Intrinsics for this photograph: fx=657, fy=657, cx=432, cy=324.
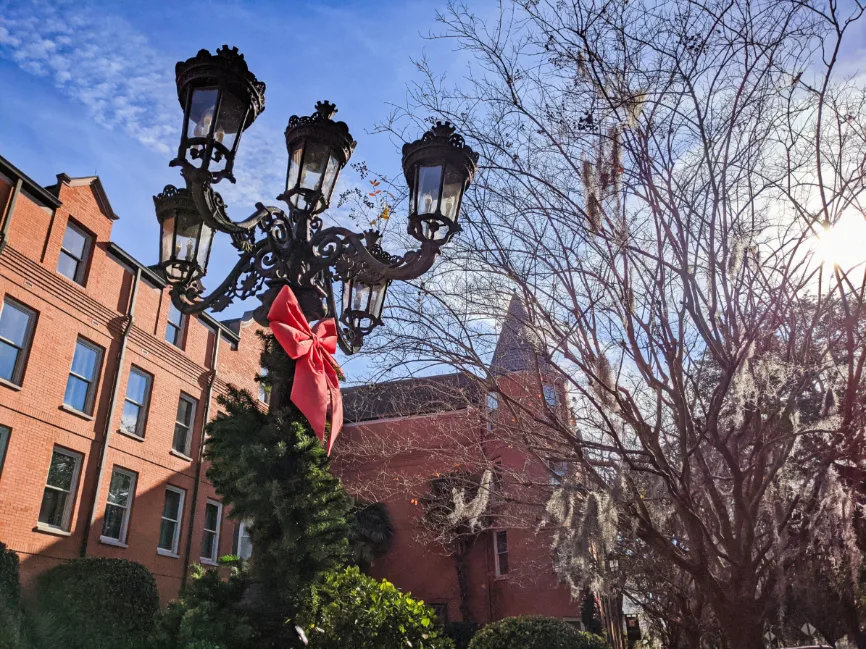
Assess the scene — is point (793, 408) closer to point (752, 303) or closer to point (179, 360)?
point (752, 303)

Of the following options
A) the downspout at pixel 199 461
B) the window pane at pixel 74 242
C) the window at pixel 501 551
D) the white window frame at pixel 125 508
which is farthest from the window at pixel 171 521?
the window at pixel 501 551

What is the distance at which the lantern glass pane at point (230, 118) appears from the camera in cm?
414

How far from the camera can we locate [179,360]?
19031 millimetres

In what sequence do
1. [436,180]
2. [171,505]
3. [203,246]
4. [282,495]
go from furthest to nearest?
1. [171,505]
2. [203,246]
3. [436,180]
4. [282,495]

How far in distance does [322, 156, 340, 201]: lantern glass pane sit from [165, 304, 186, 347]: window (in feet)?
50.8

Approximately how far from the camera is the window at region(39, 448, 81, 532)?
14.2 meters

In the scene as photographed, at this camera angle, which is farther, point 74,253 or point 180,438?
point 180,438

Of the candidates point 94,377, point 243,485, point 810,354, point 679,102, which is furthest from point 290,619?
point 94,377

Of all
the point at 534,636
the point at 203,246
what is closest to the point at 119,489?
the point at 534,636

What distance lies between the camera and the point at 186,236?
531cm

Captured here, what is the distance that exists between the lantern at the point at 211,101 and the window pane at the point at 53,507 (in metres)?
13.0

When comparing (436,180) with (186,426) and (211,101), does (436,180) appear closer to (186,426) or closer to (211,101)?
(211,101)

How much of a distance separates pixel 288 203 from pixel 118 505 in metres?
14.1

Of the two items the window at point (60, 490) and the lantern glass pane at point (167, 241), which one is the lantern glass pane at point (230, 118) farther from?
the window at point (60, 490)
